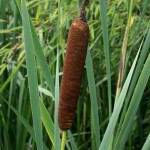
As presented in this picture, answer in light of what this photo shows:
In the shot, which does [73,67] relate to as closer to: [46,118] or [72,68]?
[72,68]

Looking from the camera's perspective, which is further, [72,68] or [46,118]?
[46,118]

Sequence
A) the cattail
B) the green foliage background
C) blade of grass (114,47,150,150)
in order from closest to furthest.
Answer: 1. the cattail
2. blade of grass (114,47,150,150)
3. the green foliage background

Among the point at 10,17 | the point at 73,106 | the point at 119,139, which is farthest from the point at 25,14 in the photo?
the point at 10,17

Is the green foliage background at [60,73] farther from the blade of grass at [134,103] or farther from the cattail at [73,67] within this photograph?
the cattail at [73,67]

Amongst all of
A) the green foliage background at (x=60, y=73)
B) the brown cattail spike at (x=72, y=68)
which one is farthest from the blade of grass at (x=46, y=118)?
the brown cattail spike at (x=72, y=68)

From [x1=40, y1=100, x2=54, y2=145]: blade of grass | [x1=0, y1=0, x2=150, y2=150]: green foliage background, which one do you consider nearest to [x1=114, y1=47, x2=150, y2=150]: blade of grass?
[x1=0, y1=0, x2=150, y2=150]: green foliage background

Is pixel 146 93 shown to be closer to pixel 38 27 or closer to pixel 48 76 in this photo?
pixel 38 27

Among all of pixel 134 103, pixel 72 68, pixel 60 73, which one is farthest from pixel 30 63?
pixel 60 73

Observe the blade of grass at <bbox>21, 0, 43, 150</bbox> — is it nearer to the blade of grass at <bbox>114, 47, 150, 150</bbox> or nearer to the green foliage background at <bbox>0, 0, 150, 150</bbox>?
the green foliage background at <bbox>0, 0, 150, 150</bbox>
